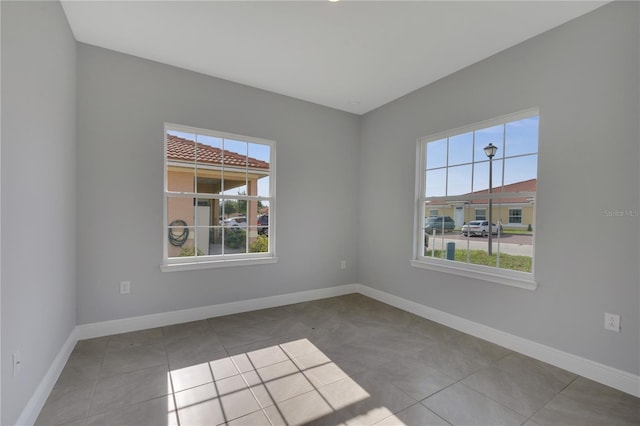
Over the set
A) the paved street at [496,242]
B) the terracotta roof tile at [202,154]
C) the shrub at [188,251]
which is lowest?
the shrub at [188,251]

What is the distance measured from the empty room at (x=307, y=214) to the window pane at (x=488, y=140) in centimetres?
2

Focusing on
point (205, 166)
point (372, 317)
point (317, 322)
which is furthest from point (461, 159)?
point (205, 166)

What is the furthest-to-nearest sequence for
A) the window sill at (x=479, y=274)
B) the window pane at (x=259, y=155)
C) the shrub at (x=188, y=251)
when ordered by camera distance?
the window pane at (x=259, y=155) → the shrub at (x=188, y=251) → the window sill at (x=479, y=274)

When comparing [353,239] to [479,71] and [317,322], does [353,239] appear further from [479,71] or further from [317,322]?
[479,71]

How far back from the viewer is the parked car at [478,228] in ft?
9.53

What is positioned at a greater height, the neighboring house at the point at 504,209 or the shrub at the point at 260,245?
the neighboring house at the point at 504,209

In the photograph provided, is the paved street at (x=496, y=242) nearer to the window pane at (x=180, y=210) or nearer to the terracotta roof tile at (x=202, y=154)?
the terracotta roof tile at (x=202, y=154)

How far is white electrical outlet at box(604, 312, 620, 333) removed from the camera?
2059 mm

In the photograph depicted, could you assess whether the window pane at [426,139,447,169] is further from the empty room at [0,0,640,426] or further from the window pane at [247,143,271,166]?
the window pane at [247,143,271,166]

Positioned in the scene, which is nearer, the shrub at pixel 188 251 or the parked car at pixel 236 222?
the shrub at pixel 188 251

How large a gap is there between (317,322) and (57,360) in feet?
7.35

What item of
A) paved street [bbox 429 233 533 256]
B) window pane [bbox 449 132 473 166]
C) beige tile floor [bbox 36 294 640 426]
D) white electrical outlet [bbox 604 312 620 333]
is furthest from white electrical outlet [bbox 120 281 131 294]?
white electrical outlet [bbox 604 312 620 333]

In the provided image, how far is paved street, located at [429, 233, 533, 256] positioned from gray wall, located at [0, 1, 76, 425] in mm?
3561

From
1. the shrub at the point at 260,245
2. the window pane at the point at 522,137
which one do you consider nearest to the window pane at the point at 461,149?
the window pane at the point at 522,137
